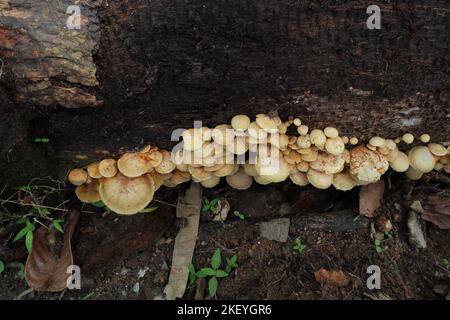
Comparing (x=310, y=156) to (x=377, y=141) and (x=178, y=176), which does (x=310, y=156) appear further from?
(x=178, y=176)

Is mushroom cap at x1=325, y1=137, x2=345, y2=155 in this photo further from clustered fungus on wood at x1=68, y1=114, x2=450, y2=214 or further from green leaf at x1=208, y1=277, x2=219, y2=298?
green leaf at x1=208, y1=277, x2=219, y2=298

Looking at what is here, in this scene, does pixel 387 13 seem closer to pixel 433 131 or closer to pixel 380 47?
pixel 380 47

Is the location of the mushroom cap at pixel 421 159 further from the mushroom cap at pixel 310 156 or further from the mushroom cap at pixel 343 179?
the mushroom cap at pixel 310 156

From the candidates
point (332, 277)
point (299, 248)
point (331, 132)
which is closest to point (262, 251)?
point (299, 248)

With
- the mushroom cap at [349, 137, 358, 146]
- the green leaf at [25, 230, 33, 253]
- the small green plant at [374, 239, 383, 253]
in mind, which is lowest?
the small green plant at [374, 239, 383, 253]

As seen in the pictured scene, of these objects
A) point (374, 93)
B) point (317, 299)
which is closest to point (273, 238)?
point (317, 299)

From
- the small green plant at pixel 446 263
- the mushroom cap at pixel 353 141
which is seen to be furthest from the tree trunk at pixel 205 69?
the small green plant at pixel 446 263

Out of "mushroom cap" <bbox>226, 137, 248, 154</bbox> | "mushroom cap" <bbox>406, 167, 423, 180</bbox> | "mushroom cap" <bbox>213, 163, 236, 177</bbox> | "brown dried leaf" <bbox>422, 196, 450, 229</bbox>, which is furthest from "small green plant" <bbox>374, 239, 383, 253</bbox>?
"mushroom cap" <bbox>226, 137, 248, 154</bbox>
